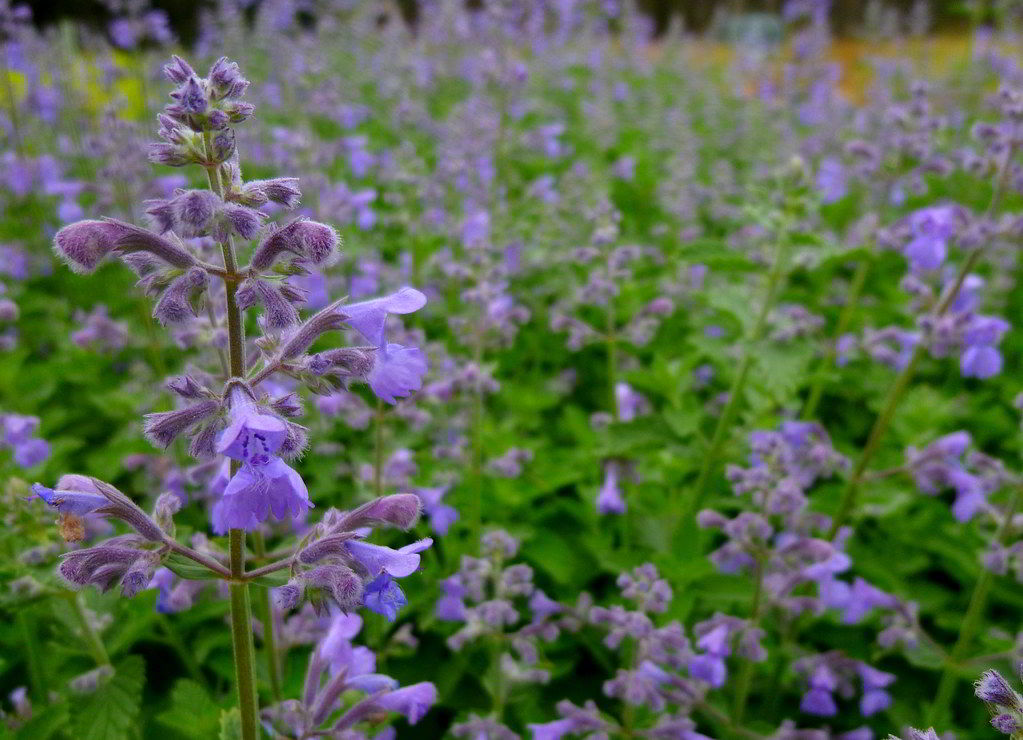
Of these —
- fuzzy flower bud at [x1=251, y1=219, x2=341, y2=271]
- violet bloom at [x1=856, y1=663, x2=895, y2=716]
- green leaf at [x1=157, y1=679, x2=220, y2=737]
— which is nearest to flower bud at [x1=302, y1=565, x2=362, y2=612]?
fuzzy flower bud at [x1=251, y1=219, x2=341, y2=271]

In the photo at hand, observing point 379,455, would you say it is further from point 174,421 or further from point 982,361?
point 982,361

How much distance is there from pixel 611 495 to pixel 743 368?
0.81 metres

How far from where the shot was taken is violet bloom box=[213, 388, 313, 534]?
1.63m

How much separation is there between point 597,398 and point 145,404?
2629mm

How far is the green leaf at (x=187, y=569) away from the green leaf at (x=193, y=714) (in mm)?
947

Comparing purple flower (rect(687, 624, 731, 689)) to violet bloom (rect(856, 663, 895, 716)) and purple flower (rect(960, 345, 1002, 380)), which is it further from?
purple flower (rect(960, 345, 1002, 380))

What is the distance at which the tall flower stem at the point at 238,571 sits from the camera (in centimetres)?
180

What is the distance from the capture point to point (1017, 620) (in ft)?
13.9

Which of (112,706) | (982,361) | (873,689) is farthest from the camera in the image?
(982,361)

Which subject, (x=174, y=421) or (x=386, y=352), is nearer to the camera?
(x=174, y=421)

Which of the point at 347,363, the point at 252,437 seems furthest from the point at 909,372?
the point at 252,437

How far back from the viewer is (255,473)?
1674 millimetres

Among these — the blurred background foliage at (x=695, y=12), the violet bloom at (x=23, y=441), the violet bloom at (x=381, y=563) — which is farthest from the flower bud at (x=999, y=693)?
the blurred background foliage at (x=695, y=12)

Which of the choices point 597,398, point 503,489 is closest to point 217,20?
point 597,398
